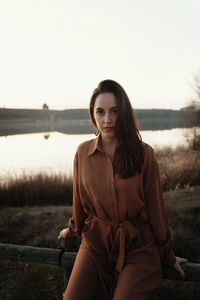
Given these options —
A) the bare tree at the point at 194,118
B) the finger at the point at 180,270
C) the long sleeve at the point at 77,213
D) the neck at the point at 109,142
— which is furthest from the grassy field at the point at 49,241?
the bare tree at the point at 194,118

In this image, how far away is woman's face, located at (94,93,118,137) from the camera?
1791mm

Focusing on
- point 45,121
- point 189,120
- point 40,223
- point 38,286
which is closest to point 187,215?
point 40,223

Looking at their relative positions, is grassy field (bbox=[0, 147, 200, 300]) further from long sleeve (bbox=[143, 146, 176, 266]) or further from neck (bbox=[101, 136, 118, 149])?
neck (bbox=[101, 136, 118, 149])

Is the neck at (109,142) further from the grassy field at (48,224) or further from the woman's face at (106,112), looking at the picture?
the grassy field at (48,224)

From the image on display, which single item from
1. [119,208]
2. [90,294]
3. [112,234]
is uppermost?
[119,208]

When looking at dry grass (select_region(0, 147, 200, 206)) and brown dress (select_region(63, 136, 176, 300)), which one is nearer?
brown dress (select_region(63, 136, 176, 300))

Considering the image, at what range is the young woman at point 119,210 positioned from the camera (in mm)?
1700

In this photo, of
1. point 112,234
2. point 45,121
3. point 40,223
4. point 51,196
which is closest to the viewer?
point 112,234

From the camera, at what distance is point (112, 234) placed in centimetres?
177

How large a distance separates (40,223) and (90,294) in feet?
12.0

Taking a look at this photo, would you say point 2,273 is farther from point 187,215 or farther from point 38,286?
point 187,215

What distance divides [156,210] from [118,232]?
0.31m

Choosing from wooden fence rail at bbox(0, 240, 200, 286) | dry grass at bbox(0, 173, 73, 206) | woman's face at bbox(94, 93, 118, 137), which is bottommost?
dry grass at bbox(0, 173, 73, 206)

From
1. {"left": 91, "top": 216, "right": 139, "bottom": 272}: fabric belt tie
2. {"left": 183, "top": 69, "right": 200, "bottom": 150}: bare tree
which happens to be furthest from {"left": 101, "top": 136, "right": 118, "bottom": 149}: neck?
{"left": 183, "top": 69, "right": 200, "bottom": 150}: bare tree
